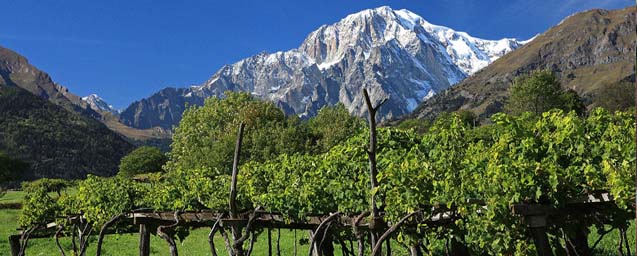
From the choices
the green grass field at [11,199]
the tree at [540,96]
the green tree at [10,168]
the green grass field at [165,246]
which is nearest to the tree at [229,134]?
the green grass field at [11,199]

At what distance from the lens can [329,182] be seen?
11648 mm

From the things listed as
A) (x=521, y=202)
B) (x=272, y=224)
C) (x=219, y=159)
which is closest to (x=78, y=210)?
(x=272, y=224)

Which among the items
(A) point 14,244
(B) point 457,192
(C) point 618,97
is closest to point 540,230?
(B) point 457,192

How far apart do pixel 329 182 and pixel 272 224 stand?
1717mm

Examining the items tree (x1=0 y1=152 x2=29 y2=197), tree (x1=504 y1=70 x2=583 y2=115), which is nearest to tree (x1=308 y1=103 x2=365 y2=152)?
tree (x1=504 y1=70 x2=583 y2=115)

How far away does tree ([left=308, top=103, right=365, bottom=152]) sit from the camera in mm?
53156

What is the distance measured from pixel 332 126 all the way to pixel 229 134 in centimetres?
1007

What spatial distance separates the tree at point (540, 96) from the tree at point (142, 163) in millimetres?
65565

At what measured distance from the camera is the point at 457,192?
829 cm

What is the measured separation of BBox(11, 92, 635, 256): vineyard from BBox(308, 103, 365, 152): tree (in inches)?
1513

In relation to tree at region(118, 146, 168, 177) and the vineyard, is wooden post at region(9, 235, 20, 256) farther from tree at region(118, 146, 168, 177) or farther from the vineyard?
tree at region(118, 146, 168, 177)

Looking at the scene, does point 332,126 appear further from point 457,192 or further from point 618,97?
point 618,97

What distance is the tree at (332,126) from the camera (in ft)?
174

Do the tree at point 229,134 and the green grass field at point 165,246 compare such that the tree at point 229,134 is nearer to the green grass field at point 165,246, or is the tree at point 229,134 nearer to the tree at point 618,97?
the green grass field at point 165,246
